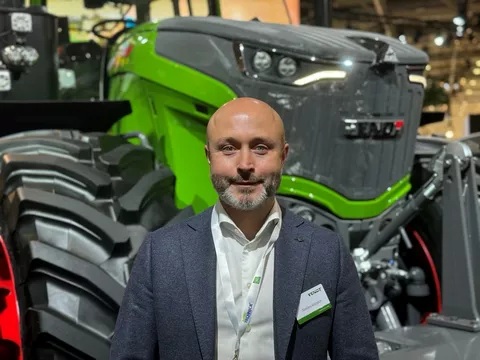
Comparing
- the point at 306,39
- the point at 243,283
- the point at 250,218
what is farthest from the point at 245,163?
the point at 306,39

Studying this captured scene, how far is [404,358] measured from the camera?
2453 millimetres

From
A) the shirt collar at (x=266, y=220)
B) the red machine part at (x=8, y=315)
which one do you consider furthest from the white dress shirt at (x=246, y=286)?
the red machine part at (x=8, y=315)

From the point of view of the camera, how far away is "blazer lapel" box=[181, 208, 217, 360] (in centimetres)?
161

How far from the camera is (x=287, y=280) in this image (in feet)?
5.45

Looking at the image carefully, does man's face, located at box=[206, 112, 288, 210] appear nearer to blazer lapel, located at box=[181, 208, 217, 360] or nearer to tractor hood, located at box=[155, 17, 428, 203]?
blazer lapel, located at box=[181, 208, 217, 360]

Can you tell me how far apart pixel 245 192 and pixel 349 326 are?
1.30 feet

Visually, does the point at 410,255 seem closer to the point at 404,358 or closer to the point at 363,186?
the point at 363,186

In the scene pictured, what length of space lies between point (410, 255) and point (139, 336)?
228 centimetres

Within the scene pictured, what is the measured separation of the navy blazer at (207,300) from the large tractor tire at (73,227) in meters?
0.50

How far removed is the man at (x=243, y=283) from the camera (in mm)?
1627

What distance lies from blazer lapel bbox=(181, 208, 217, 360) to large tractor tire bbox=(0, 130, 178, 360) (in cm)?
60

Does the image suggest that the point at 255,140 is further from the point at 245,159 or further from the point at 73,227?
the point at 73,227

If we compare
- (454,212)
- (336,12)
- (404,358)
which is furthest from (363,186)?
(336,12)

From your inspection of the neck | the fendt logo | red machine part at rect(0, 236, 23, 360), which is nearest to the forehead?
the neck
